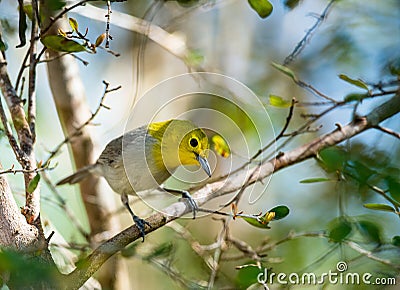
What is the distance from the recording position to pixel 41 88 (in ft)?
4.62

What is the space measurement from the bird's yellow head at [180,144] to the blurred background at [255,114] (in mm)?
84

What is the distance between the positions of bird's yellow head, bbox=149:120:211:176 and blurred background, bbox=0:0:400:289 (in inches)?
3.3

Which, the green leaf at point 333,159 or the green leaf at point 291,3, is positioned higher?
the green leaf at point 291,3

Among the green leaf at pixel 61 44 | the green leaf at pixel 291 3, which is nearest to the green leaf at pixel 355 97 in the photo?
the green leaf at pixel 291 3

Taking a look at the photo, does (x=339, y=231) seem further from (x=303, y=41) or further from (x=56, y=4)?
(x=56, y=4)

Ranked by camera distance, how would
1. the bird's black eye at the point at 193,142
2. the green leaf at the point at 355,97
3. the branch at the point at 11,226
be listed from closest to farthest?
the branch at the point at 11,226
the green leaf at the point at 355,97
the bird's black eye at the point at 193,142

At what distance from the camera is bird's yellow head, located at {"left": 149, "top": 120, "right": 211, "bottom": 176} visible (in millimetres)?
1062

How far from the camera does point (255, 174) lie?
948 mm

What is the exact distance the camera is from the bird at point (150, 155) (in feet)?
3.51

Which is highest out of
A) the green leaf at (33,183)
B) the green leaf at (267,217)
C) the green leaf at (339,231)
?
the green leaf at (339,231)

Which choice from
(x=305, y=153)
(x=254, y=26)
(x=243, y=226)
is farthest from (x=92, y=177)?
(x=254, y=26)

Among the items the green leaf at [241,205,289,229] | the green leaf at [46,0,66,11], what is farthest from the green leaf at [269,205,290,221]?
the green leaf at [46,0,66,11]

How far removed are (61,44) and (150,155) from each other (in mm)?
419

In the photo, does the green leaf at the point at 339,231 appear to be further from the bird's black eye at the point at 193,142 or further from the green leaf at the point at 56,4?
the green leaf at the point at 56,4
